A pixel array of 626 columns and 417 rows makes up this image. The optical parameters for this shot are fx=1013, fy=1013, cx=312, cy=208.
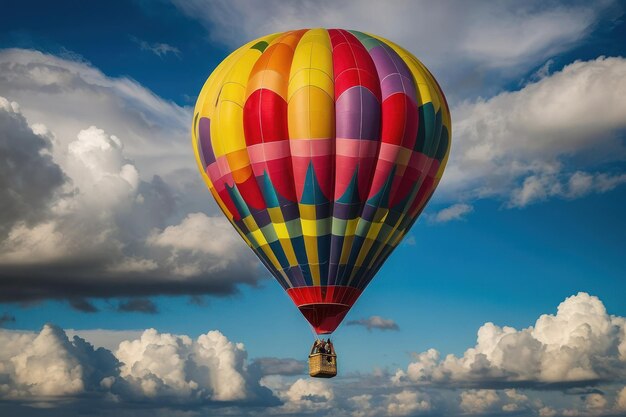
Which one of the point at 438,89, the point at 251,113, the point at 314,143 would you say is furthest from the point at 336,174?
the point at 438,89

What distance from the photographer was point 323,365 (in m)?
48.8

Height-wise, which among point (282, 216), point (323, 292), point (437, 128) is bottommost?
point (323, 292)

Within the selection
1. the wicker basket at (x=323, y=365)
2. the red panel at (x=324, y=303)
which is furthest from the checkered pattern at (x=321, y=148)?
the wicker basket at (x=323, y=365)

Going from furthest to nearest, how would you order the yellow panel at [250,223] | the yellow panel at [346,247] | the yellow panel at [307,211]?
1. the yellow panel at [250,223]
2. the yellow panel at [346,247]
3. the yellow panel at [307,211]

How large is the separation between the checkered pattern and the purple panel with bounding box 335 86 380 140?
5cm

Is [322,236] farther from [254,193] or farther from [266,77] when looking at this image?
[266,77]

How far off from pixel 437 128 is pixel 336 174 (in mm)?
6180

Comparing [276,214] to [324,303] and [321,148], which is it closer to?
[321,148]

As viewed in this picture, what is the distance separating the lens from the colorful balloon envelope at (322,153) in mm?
48312

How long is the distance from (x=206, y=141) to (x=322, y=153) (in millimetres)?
6600

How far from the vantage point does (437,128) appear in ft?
168

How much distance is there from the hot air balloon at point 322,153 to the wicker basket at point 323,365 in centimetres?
134

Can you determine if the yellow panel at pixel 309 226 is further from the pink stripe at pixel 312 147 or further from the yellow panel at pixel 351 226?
the pink stripe at pixel 312 147

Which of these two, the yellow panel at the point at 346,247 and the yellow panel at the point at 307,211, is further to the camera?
the yellow panel at the point at 346,247
